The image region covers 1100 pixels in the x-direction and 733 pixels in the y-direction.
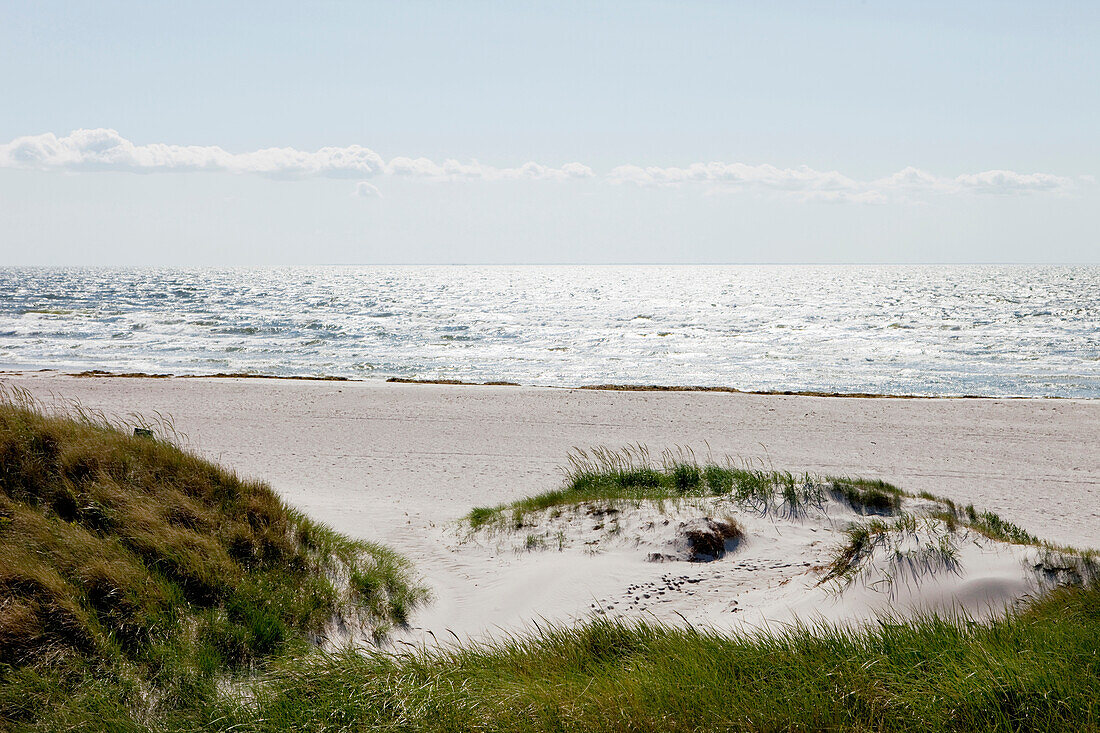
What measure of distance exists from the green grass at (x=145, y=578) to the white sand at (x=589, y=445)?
3.34 ft

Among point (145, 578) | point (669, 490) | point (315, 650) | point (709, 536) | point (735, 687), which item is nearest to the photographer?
point (735, 687)

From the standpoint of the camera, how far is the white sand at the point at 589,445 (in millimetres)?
6090

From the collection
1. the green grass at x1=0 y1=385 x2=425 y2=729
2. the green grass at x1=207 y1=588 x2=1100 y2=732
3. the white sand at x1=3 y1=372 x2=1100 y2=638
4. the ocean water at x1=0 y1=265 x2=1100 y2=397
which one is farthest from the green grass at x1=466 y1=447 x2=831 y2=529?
the ocean water at x1=0 y1=265 x2=1100 y2=397

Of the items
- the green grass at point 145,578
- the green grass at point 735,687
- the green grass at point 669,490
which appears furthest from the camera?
the green grass at point 669,490

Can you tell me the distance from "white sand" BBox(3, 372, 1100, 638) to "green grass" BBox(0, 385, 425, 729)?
1.02 m

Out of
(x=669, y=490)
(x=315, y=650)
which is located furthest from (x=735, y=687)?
(x=669, y=490)

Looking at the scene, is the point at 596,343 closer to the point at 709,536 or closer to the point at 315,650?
the point at 709,536

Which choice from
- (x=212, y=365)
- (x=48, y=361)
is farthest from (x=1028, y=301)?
(x=48, y=361)

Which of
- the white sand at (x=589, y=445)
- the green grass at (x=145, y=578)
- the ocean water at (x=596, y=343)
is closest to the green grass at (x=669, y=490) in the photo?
the white sand at (x=589, y=445)

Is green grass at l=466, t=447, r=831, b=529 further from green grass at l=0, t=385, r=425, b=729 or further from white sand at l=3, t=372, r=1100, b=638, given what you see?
green grass at l=0, t=385, r=425, b=729

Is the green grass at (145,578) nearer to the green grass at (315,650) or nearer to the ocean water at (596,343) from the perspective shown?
the green grass at (315,650)

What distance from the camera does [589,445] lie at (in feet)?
48.2

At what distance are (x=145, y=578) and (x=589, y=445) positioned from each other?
10.3 meters

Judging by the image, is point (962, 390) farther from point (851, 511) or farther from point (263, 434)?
point (263, 434)
